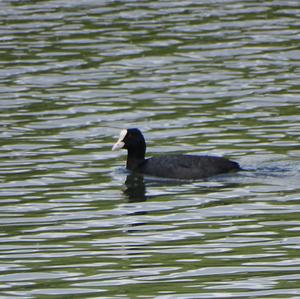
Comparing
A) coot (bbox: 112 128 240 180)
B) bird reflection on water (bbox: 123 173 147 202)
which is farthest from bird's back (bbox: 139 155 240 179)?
bird reflection on water (bbox: 123 173 147 202)

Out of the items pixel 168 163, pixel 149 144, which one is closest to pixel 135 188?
pixel 168 163

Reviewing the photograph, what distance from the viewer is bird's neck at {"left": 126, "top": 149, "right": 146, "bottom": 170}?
1888 centimetres

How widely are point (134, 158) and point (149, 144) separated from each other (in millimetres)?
1511

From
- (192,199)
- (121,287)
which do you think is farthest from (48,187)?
(121,287)

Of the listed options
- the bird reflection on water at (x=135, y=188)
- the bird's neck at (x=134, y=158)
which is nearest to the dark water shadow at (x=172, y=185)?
the bird reflection on water at (x=135, y=188)

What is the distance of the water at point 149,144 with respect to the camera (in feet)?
41.9

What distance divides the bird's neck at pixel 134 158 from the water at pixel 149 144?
0.98 feet

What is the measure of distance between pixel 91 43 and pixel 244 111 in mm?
6638

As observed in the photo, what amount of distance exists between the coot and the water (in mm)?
149

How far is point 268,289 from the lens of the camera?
38.5 feet

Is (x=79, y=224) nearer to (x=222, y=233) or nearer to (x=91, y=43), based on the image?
(x=222, y=233)

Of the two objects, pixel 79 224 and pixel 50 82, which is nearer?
pixel 79 224

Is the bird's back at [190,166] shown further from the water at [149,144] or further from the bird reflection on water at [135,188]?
the bird reflection on water at [135,188]

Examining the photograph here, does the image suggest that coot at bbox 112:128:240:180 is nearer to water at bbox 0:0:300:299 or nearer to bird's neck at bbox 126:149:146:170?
bird's neck at bbox 126:149:146:170
